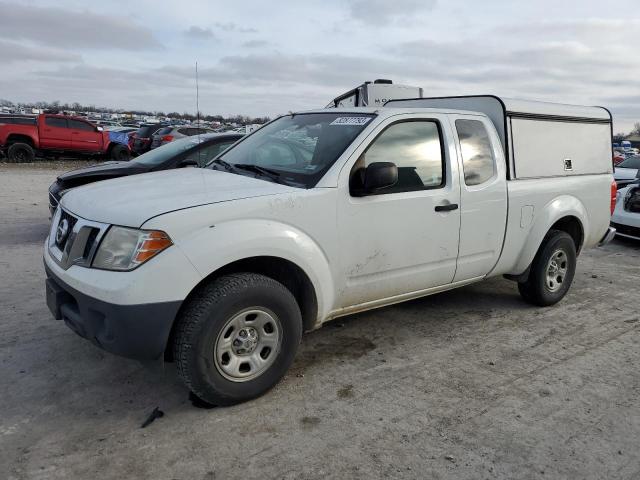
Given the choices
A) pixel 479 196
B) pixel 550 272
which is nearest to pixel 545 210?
pixel 550 272

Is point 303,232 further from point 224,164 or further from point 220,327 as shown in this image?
point 224,164

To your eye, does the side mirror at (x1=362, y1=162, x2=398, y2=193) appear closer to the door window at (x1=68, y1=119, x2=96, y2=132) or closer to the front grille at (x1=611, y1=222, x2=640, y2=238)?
the front grille at (x1=611, y1=222, x2=640, y2=238)

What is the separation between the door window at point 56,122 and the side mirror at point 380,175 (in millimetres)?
18888

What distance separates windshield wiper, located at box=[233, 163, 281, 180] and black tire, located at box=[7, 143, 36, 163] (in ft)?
58.9

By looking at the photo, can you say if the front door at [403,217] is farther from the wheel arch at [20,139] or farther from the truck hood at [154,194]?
the wheel arch at [20,139]

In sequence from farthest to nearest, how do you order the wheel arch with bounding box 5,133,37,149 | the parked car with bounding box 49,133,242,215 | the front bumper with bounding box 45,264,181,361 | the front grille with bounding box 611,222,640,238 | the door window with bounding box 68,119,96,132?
the door window with bounding box 68,119,96,132
the wheel arch with bounding box 5,133,37,149
the front grille with bounding box 611,222,640,238
the parked car with bounding box 49,133,242,215
the front bumper with bounding box 45,264,181,361

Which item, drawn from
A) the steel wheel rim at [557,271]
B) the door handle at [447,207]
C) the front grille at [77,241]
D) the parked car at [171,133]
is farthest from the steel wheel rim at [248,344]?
the parked car at [171,133]

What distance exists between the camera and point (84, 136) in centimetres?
1992

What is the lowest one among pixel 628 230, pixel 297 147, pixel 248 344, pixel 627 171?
pixel 248 344

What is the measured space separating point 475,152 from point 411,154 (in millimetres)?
689

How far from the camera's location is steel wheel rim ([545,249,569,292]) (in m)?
5.13

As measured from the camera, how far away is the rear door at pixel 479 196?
4238 millimetres

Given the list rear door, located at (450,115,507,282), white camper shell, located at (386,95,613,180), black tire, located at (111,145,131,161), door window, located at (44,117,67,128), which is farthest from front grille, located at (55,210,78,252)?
black tire, located at (111,145,131,161)

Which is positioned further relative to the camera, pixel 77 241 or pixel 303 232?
pixel 303 232
